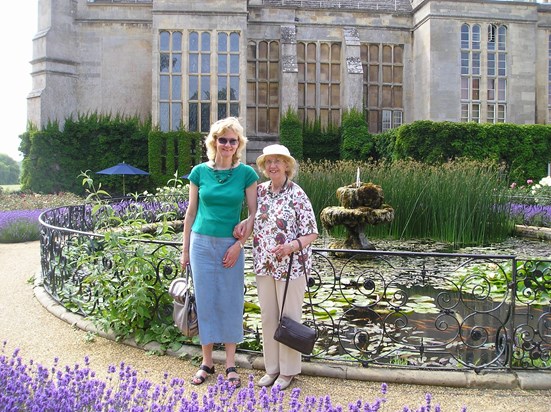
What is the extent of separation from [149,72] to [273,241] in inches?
775

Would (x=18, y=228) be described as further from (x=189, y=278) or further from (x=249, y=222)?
(x=249, y=222)

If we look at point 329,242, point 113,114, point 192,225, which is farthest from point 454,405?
point 113,114

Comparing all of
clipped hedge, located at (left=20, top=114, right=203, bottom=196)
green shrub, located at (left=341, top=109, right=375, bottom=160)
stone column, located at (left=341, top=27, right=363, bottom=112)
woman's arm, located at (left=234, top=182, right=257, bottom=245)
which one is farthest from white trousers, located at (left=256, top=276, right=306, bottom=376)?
stone column, located at (left=341, top=27, right=363, bottom=112)

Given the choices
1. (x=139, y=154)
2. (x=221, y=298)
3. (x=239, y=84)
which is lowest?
(x=221, y=298)

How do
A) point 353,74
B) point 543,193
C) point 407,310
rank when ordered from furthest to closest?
1. point 353,74
2. point 543,193
3. point 407,310

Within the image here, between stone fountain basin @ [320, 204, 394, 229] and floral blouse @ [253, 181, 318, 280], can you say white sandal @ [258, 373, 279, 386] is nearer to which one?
floral blouse @ [253, 181, 318, 280]

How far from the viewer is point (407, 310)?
542 cm

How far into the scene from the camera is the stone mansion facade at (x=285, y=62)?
20.1m

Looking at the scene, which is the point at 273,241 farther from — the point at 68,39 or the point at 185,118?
the point at 68,39

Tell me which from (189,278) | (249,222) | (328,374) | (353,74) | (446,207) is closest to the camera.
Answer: (249,222)

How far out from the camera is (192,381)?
3.62 meters

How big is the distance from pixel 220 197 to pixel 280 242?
493mm

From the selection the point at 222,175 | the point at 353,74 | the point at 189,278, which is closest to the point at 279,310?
the point at 189,278

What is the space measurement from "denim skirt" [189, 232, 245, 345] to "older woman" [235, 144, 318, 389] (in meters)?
0.18
